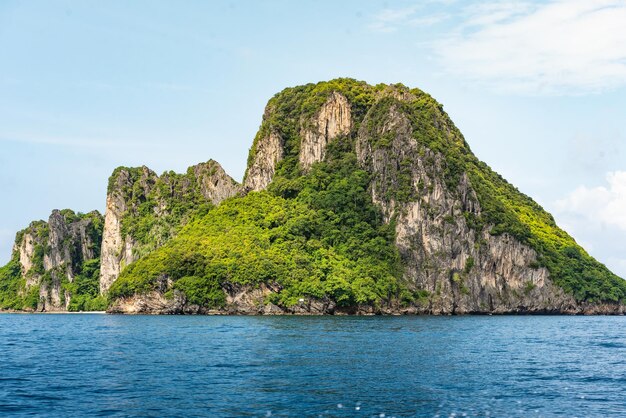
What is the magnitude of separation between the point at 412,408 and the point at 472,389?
741 cm

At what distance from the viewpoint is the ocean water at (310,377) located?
120 ft

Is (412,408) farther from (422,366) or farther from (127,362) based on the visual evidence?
(127,362)

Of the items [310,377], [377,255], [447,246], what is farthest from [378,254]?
[310,377]

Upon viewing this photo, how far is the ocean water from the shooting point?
36.5 m

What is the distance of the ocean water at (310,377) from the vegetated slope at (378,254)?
76.3 meters

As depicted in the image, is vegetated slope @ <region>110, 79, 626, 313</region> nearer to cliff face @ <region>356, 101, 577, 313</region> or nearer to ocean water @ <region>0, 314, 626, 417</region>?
cliff face @ <region>356, 101, 577, 313</region>

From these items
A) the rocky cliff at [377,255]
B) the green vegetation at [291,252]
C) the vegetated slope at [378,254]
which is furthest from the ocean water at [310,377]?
the vegetated slope at [378,254]

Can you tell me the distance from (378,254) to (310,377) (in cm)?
13087

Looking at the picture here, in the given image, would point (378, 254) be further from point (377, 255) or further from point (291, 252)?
point (291, 252)

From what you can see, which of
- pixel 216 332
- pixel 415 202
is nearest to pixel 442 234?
pixel 415 202

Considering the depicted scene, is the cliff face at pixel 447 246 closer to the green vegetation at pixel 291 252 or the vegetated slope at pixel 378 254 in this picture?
the vegetated slope at pixel 378 254

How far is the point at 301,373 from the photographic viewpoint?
48156mm

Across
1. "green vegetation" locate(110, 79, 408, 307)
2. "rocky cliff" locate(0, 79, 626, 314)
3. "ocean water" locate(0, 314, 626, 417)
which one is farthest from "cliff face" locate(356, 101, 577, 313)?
"ocean water" locate(0, 314, 626, 417)

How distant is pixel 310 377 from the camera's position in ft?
152
